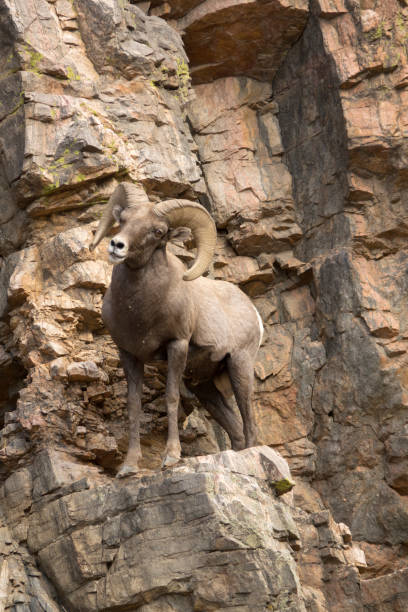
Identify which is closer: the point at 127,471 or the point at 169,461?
the point at 169,461

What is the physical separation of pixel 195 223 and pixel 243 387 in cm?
214

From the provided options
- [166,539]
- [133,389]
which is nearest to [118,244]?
[133,389]

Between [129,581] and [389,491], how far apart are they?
16.7 ft

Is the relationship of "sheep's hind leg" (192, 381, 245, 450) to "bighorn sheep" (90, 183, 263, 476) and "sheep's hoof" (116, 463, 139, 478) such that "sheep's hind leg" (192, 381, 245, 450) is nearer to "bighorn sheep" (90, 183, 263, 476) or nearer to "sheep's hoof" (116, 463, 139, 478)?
"bighorn sheep" (90, 183, 263, 476)

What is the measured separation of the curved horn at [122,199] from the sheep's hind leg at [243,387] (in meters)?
2.19

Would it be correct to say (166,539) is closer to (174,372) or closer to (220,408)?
(174,372)

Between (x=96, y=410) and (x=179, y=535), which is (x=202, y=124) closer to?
(x=96, y=410)

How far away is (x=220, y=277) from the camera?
46.7 ft

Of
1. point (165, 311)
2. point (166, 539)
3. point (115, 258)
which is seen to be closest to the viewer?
point (166, 539)

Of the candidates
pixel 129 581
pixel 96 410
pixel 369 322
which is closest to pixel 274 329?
pixel 369 322

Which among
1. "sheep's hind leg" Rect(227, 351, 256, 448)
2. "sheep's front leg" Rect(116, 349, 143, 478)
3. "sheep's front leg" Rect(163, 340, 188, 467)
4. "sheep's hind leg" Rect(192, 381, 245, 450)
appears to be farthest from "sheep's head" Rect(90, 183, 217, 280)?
"sheep's hind leg" Rect(192, 381, 245, 450)

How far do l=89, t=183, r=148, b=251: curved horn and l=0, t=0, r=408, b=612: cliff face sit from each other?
1.39 metres

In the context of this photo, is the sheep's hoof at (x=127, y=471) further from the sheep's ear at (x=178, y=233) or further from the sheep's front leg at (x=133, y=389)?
the sheep's ear at (x=178, y=233)

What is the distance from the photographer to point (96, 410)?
443 inches
